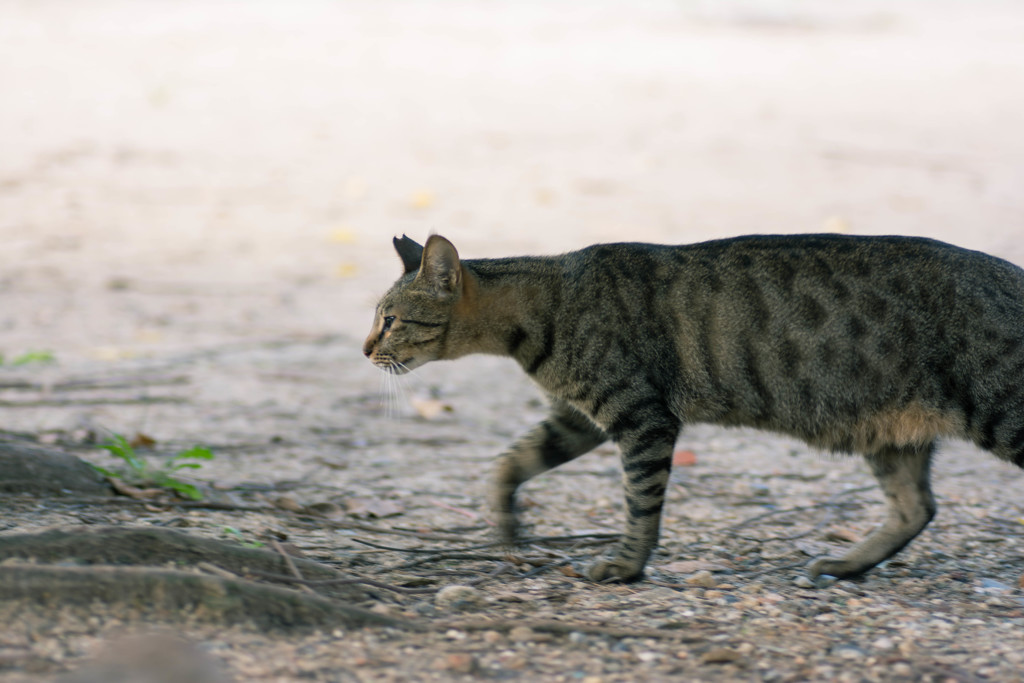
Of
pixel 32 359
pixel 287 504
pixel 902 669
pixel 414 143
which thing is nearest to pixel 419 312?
pixel 287 504

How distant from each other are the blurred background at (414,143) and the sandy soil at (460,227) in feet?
0.15

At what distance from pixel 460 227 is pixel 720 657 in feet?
23.5

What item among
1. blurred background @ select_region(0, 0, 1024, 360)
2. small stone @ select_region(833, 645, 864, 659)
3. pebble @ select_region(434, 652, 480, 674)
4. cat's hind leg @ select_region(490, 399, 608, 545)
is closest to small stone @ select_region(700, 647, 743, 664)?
small stone @ select_region(833, 645, 864, 659)

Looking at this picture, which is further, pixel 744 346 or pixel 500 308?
pixel 500 308

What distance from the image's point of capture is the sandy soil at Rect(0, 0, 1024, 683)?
3.25 metres

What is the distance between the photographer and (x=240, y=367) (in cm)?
648

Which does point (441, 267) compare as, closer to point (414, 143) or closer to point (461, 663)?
point (461, 663)

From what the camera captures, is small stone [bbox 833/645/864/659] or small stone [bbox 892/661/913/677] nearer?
small stone [bbox 892/661/913/677]

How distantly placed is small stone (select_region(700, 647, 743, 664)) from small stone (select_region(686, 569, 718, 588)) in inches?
25.6

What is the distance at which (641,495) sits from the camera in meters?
3.66

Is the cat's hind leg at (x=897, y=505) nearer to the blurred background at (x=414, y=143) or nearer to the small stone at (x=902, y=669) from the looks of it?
the small stone at (x=902, y=669)

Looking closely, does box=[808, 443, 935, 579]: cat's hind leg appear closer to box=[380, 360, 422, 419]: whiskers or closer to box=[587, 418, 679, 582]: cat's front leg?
box=[587, 418, 679, 582]: cat's front leg

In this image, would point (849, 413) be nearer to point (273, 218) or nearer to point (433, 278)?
point (433, 278)

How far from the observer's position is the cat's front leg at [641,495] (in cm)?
363
